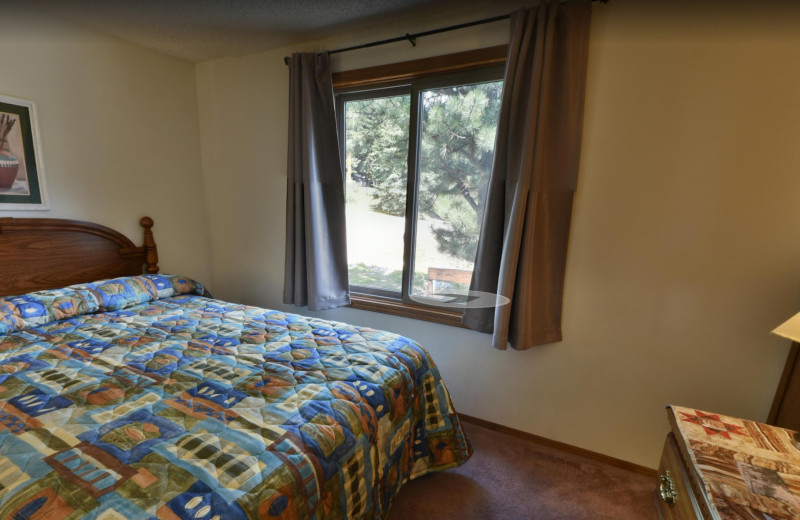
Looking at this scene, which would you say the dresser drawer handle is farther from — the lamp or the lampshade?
the lamp

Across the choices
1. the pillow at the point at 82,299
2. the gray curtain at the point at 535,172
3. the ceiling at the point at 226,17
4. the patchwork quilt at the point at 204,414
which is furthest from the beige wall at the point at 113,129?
the gray curtain at the point at 535,172

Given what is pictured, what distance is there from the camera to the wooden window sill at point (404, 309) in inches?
79.4

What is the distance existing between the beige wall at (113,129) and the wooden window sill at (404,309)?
4.82 feet

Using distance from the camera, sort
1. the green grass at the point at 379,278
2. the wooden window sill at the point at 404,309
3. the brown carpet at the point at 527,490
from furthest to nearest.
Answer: the green grass at the point at 379,278 → the wooden window sill at the point at 404,309 → the brown carpet at the point at 527,490

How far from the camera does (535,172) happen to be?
1.58 m

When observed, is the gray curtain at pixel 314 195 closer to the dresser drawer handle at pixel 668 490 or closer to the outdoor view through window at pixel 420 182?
the outdoor view through window at pixel 420 182

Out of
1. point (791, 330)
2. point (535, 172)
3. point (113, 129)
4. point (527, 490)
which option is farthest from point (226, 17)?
point (527, 490)

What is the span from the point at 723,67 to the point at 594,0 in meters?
0.59

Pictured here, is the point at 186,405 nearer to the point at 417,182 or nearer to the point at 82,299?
the point at 82,299

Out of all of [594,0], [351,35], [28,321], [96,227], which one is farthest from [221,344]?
[594,0]

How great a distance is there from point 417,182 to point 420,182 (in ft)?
0.06

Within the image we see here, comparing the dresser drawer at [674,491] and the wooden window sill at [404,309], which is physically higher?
the wooden window sill at [404,309]

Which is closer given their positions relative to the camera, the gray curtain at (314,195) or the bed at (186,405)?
the bed at (186,405)

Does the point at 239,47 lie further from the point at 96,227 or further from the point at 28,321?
the point at 28,321
